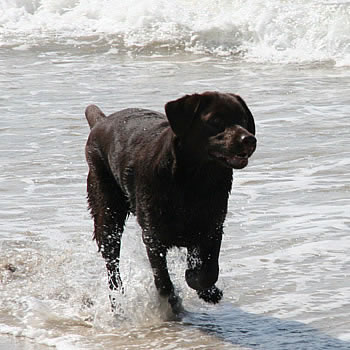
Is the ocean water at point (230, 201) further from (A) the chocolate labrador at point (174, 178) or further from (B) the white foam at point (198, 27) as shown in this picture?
(A) the chocolate labrador at point (174, 178)

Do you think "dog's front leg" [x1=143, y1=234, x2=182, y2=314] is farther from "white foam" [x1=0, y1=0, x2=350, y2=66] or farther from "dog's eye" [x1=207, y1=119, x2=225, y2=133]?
"white foam" [x1=0, y1=0, x2=350, y2=66]

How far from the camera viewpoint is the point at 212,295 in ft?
17.4

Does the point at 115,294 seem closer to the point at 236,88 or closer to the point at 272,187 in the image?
the point at 272,187

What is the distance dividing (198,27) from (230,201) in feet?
35.3

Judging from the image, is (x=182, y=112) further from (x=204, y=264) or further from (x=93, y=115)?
(x=93, y=115)

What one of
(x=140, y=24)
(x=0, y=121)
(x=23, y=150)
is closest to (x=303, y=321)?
(x=23, y=150)

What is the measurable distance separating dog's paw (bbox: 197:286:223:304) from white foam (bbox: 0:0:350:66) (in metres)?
9.83

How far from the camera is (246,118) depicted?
4738 mm

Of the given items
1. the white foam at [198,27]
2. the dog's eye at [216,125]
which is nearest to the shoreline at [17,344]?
the dog's eye at [216,125]

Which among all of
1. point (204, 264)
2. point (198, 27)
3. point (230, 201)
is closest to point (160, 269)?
point (204, 264)

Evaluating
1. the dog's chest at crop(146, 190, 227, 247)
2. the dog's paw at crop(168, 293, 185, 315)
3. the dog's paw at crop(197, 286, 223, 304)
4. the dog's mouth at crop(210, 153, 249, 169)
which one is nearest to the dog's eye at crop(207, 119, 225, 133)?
the dog's mouth at crop(210, 153, 249, 169)

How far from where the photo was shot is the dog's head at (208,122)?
463 cm

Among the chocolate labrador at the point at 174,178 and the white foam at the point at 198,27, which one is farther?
the white foam at the point at 198,27

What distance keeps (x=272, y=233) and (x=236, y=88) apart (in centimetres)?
613
